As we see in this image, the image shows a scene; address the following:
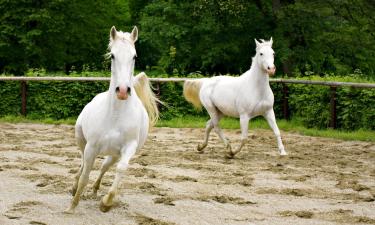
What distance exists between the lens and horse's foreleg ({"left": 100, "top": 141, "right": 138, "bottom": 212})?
6.38 m

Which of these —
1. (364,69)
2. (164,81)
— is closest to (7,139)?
(164,81)

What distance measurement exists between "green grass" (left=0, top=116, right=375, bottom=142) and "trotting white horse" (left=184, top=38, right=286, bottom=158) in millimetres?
3394

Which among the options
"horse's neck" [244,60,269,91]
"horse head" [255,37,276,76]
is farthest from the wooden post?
"horse head" [255,37,276,76]

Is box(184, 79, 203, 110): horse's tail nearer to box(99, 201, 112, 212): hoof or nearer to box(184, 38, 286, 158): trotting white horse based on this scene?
box(184, 38, 286, 158): trotting white horse

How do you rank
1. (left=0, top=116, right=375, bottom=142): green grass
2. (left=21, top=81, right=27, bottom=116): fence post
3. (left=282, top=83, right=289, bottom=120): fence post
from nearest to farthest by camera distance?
(left=0, top=116, right=375, bottom=142): green grass
(left=282, top=83, right=289, bottom=120): fence post
(left=21, top=81, right=27, bottom=116): fence post

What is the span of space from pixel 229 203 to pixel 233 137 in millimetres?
7529

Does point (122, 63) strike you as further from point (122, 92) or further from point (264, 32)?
point (264, 32)

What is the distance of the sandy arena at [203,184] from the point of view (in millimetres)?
6637

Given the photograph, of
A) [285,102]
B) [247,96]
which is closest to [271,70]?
[247,96]

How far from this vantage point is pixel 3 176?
348 inches

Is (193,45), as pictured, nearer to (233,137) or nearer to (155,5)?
(155,5)

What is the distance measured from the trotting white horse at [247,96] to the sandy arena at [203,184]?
0.55 metres

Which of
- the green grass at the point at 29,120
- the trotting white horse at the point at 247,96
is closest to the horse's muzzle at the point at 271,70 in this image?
the trotting white horse at the point at 247,96

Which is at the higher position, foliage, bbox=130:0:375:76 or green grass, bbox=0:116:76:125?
foliage, bbox=130:0:375:76
